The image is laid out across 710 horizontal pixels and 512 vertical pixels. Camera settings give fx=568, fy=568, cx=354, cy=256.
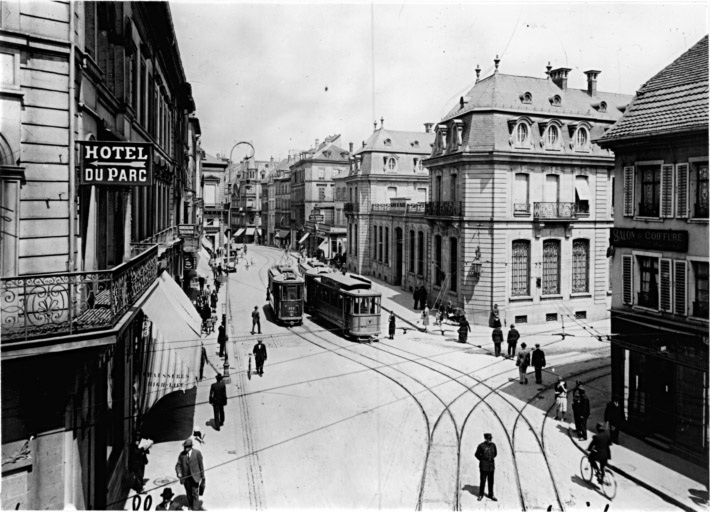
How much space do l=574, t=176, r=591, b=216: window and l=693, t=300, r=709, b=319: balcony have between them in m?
19.0

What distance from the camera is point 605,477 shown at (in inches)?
550

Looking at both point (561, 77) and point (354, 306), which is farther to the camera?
point (561, 77)

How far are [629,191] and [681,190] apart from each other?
2075 mm

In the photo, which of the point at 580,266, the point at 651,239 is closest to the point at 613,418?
the point at 651,239

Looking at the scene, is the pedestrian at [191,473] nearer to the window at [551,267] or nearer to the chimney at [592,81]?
the window at [551,267]

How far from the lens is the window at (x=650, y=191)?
17.2m

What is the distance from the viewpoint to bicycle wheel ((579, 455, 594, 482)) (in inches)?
536

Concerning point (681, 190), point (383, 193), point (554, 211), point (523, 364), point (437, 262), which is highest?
point (383, 193)

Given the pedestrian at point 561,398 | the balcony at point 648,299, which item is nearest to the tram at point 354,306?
the pedestrian at point 561,398

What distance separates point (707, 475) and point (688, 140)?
8888mm

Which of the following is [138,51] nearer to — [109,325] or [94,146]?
[94,146]

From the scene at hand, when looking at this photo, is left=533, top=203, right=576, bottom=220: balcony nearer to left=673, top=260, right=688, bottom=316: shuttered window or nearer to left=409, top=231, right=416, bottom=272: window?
left=409, top=231, right=416, bottom=272: window

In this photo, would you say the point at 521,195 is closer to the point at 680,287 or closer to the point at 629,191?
the point at 629,191

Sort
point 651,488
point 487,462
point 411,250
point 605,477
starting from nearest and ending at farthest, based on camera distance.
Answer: point 487,462, point 651,488, point 605,477, point 411,250
